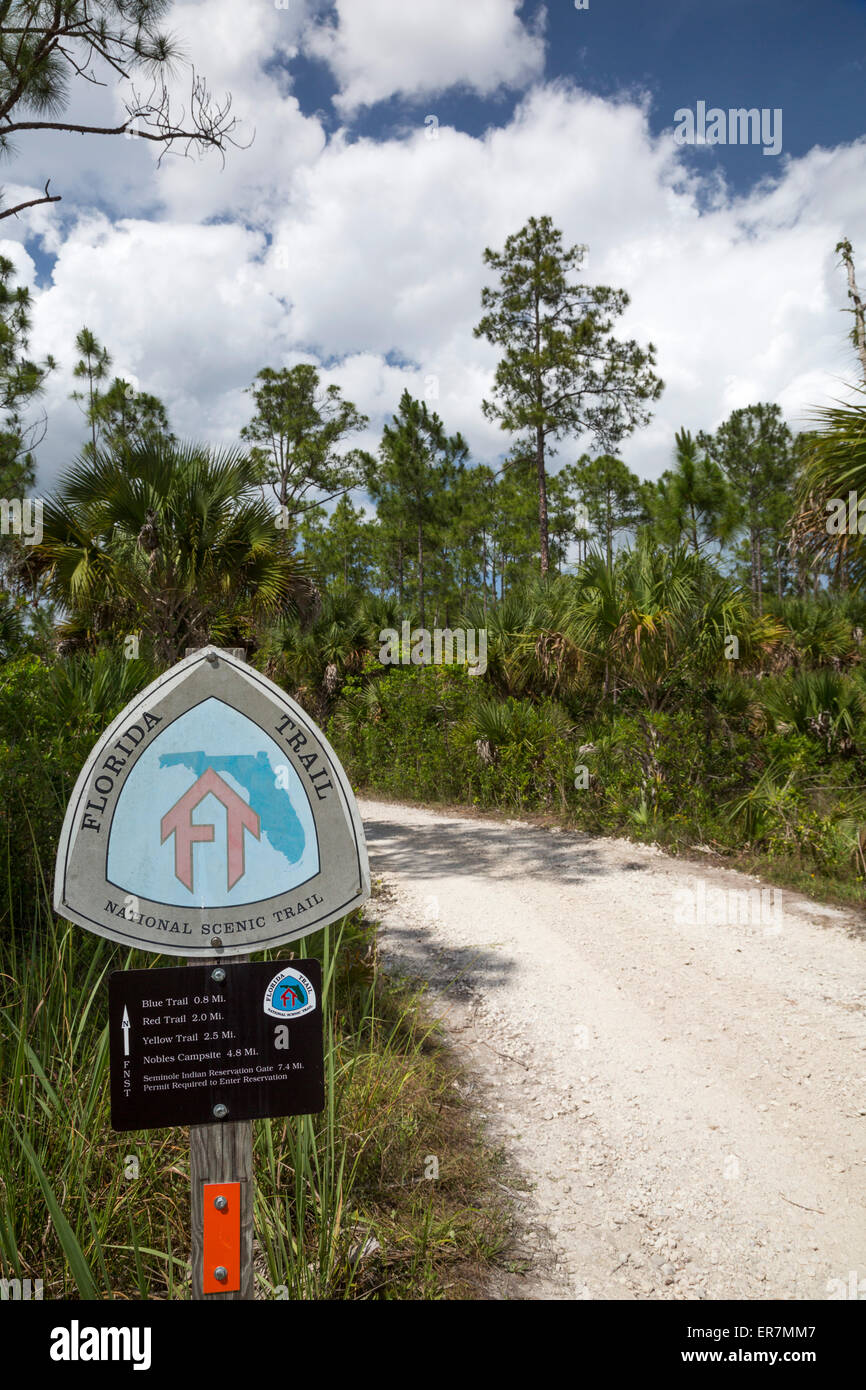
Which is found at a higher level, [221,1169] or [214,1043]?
[214,1043]

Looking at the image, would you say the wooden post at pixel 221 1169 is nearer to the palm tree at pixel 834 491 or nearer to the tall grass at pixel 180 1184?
the tall grass at pixel 180 1184

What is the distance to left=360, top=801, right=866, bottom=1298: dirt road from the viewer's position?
9.26 ft

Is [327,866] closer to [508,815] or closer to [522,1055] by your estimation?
[522,1055]

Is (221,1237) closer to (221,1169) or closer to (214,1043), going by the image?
(221,1169)

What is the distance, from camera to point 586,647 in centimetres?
1063

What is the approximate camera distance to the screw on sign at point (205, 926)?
1594mm

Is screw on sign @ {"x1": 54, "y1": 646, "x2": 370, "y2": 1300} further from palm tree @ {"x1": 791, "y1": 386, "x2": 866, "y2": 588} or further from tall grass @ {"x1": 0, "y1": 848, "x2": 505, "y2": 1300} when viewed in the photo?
palm tree @ {"x1": 791, "y1": 386, "x2": 866, "y2": 588}

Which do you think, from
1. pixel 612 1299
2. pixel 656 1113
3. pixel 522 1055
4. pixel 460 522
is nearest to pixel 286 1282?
pixel 612 1299

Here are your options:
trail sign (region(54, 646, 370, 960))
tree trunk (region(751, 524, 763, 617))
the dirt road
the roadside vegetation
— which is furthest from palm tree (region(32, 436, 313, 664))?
tree trunk (region(751, 524, 763, 617))

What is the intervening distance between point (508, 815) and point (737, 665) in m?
3.75

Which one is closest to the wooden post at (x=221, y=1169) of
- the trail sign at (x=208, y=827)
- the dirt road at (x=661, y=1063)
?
the trail sign at (x=208, y=827)

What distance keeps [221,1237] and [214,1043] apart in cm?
38

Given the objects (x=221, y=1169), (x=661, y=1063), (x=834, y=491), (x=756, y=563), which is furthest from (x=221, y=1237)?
(x=756, y=563)

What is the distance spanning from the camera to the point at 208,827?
1.66m
